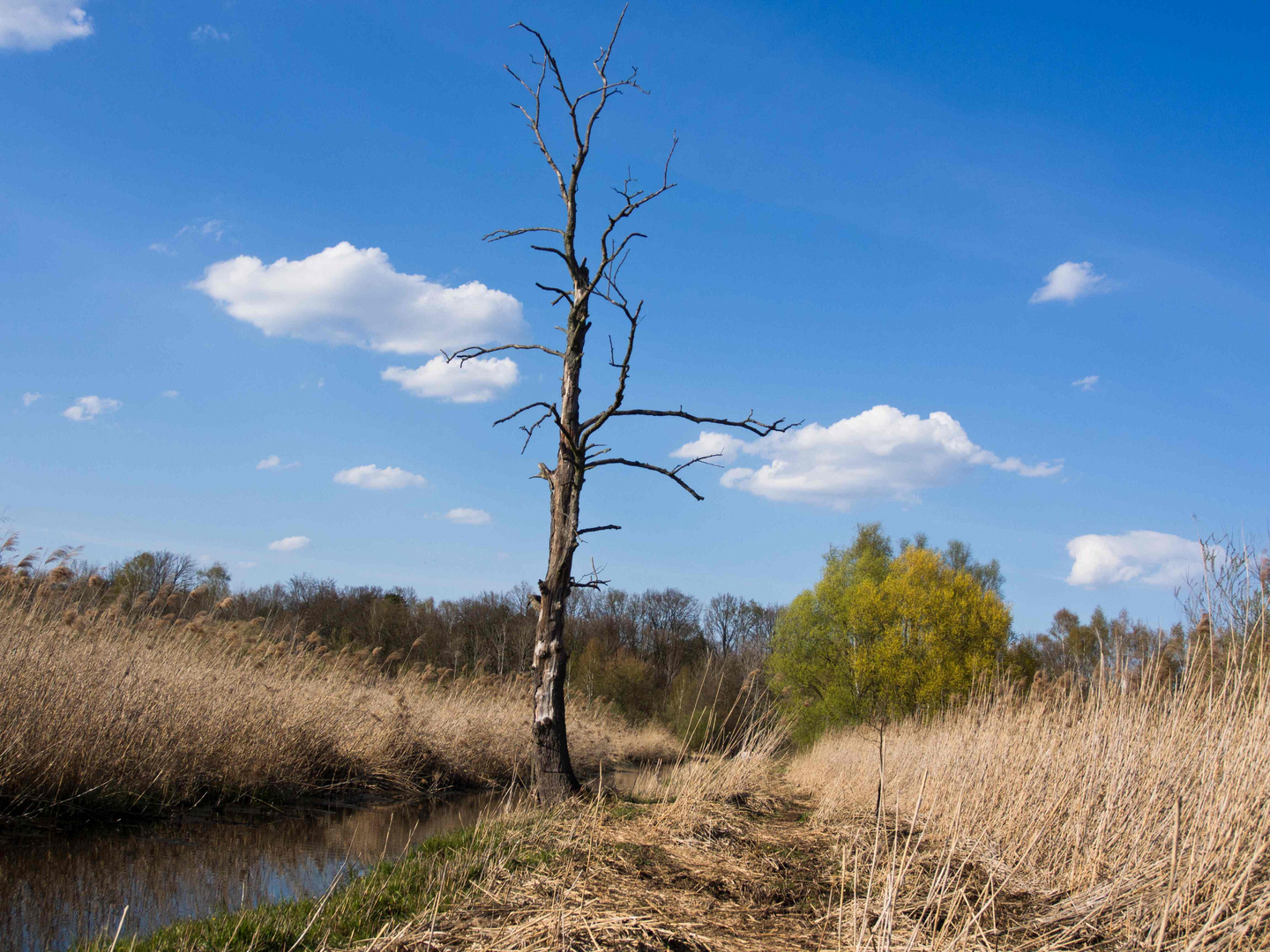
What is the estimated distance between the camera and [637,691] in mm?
28969

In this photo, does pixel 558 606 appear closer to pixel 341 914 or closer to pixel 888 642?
pixel 341 914

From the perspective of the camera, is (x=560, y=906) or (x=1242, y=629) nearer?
(x=560, y=906)

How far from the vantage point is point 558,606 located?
7.68m


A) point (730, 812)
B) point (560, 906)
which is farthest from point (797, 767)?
point (560, 906)

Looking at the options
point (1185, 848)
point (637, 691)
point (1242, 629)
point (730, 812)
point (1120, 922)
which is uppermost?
point (1242, 629)

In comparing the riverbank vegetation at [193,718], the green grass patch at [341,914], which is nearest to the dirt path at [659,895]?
the green grass patch at [341,914]

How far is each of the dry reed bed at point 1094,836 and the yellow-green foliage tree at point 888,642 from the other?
73.0 ft

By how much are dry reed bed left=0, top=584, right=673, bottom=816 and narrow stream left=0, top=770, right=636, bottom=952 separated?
18.8 inches

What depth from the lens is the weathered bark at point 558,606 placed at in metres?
7.48

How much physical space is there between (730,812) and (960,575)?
25783mm

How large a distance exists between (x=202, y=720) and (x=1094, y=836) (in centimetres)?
850

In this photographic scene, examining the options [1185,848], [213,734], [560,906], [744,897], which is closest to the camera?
[560,906]

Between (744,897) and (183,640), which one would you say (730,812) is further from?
(183,640)

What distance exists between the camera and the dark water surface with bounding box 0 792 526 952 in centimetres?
453
